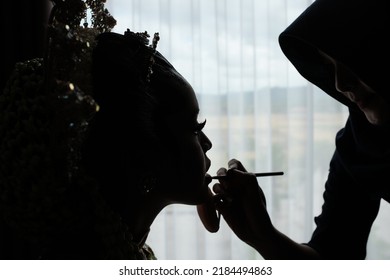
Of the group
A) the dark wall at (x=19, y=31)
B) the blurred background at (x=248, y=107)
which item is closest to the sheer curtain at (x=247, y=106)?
the blurred background at (x=248, y=107)

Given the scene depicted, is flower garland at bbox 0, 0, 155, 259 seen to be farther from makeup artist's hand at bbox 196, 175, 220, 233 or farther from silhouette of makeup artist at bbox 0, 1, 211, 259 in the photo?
makeup artist's hand at bbox 196, 175, 220, 233

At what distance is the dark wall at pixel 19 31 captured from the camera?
4.94ft

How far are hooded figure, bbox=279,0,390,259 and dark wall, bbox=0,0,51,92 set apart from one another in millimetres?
939

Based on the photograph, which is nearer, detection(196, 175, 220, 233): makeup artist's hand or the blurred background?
detection(196, 175, 220, 233): makeup artist's hand

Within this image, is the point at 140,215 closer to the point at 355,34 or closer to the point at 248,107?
the point at 355,34

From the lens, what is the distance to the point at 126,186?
0.67 metres

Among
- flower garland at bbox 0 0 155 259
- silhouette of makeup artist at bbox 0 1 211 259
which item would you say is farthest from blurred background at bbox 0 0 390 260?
flower garland at bbox 0 0 155 259

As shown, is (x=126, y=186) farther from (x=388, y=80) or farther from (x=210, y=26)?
(x=210, y=26)

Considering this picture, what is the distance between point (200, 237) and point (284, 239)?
2.68ft

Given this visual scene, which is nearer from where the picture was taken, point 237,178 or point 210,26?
point 237,178

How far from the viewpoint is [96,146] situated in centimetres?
66

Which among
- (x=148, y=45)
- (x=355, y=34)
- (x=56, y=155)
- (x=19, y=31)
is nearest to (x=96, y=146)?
(x=56, y=155)

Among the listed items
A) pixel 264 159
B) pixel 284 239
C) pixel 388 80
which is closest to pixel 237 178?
pixel 284 239

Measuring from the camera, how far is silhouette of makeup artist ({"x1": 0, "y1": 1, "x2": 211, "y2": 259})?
22.6 inches
